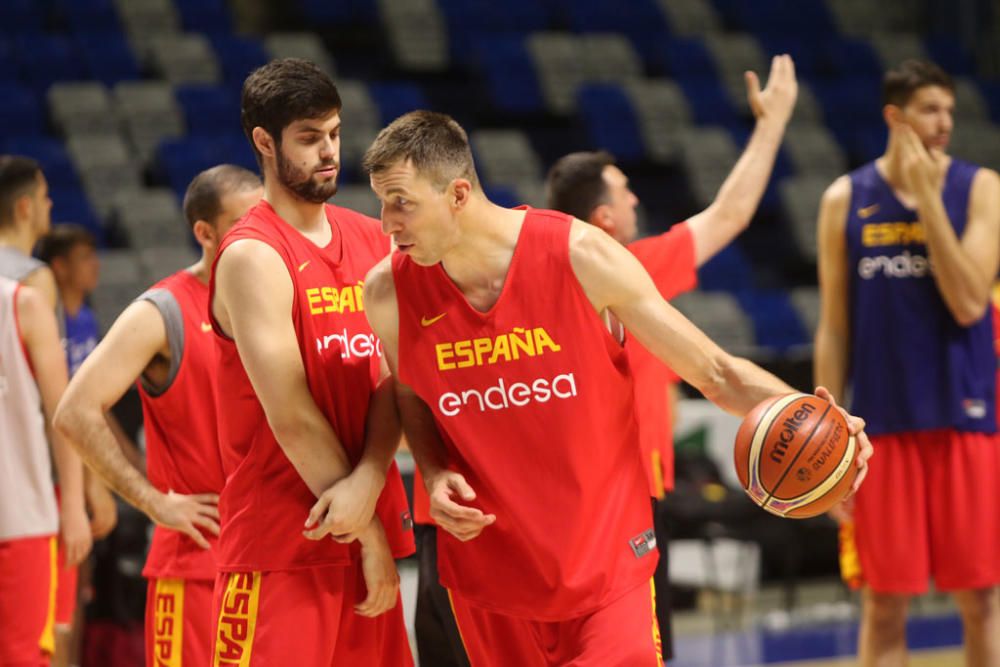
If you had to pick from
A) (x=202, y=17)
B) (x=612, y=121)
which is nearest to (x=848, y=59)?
(x=612, y=121)

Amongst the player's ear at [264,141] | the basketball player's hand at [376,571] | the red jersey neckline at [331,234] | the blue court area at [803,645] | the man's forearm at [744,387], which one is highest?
the player's ear at [264,141]

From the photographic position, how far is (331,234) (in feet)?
12.4

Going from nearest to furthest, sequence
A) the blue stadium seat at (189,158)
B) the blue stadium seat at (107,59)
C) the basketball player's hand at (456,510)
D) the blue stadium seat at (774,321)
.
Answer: the basketball player's hand at (456,510)
the blue stadium seat at (189,158)
the blue stadium seat at (774,321)
the blue stadium seat at (107,59)

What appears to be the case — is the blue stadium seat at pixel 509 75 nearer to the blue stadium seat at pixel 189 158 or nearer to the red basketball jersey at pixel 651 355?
the blue stadium seat at pixel 189 158

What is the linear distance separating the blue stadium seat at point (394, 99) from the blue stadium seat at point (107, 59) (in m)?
2.17

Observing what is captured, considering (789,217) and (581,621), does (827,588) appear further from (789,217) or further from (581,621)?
(581,621)

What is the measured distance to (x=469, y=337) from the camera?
3.40m

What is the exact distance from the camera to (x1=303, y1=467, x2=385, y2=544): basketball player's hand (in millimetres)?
3371

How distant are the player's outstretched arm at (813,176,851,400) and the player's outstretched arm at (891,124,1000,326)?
0.30 m

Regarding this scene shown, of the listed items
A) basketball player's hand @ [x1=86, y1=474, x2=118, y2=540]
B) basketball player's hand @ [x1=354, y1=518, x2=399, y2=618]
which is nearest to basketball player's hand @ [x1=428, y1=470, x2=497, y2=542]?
basketball player's hand @ [x1=354, y1=518, x2=399, y2=618]

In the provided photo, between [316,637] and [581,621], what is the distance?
2.29 ft

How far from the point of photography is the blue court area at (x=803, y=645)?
24.8 ft

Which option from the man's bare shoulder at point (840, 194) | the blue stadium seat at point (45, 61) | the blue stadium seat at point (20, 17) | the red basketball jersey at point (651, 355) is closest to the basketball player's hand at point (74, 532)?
the red basketball jersey at point (651, 355)

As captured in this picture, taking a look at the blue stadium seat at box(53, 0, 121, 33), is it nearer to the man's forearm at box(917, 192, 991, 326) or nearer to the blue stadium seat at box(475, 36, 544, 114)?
the blue stadium seat at box(475, 36, 544, 114)
